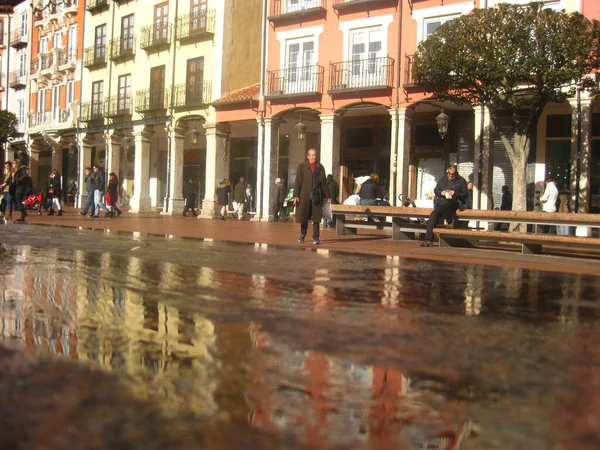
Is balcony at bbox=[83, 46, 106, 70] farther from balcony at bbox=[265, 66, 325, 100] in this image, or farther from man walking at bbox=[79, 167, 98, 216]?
man walking at bbox=[79, 167, 98, 216]

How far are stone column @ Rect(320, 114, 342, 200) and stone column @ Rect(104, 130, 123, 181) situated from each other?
47.2 feet

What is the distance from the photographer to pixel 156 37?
31.7 metres

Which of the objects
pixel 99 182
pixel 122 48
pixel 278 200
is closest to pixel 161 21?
pixel 122 48

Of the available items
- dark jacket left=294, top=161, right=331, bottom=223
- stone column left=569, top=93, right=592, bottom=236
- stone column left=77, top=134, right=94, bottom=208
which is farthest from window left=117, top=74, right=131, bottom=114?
dark jacket left=294, top=161, right=331, bottom=223

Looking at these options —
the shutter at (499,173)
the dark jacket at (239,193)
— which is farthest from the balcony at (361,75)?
the dark jacket at (239,193)

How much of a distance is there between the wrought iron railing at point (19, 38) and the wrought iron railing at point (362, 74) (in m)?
28.3

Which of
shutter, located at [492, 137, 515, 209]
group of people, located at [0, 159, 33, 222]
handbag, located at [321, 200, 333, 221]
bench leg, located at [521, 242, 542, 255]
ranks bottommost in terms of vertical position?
bench leg, located at [521, 242, 542, 255]

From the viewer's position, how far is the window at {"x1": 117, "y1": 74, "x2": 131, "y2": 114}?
33.8m

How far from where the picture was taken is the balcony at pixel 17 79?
45000mm

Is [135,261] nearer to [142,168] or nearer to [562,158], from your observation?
[562,158]

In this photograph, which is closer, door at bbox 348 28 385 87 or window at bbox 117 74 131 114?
door at bbox 348 28 385 87

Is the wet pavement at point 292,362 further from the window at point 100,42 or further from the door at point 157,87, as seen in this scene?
the window at point 100,42

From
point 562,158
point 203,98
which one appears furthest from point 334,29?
point 562,158

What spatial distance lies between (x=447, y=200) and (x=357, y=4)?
42.7ft
